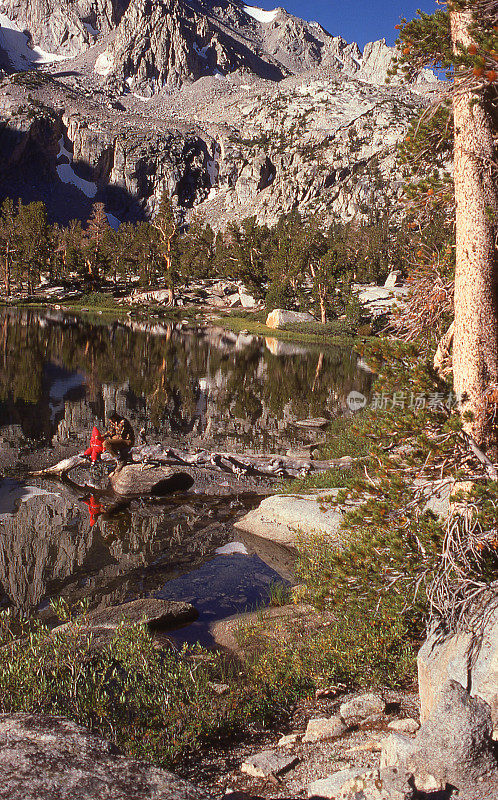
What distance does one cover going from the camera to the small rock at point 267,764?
5.38 metres

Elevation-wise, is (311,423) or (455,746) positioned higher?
(455,746)

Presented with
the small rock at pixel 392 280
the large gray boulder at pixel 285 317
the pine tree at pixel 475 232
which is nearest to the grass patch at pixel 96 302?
the large gray boulder at pixel 285 317

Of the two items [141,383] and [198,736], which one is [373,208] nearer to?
[141,383]

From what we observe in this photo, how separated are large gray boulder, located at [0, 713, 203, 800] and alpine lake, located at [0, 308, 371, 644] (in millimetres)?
5471

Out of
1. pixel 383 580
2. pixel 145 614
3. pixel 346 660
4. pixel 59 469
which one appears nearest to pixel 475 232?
pixel 383 580

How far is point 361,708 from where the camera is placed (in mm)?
6383

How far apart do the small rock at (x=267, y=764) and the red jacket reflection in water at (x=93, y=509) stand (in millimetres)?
10132

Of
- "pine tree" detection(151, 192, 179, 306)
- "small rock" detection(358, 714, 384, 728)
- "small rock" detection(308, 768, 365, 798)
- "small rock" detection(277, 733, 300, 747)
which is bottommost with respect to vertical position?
"small rock" detection(277, 733, 300, 747)

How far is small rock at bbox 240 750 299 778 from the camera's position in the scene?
17.6ft

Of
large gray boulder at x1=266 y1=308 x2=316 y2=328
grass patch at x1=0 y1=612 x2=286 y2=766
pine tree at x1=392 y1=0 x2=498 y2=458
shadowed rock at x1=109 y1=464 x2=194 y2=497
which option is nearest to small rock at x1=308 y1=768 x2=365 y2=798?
grass patch at x1=0 y1=612 x2=286 y2=766

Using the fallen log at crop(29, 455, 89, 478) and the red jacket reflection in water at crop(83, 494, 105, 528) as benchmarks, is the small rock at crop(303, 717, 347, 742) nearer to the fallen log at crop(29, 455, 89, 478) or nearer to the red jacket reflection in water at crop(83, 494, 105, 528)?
the red jacket reflection in water at crop(83, 494, 105, 528)

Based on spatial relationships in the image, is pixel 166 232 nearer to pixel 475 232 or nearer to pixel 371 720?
pixel 475 232

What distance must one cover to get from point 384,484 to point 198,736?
3.70 metres

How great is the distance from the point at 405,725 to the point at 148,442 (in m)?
17.2
